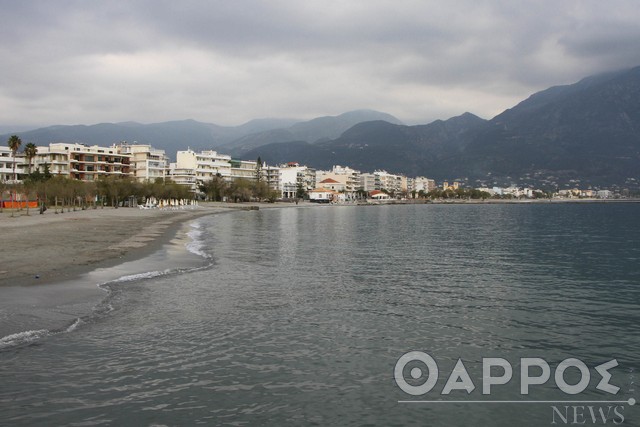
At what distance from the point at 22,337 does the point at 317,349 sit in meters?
8.16

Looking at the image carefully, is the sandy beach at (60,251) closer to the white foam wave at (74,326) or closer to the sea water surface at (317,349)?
the sea water surface at (317,349)

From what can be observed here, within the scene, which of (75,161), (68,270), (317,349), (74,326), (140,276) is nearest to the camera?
(317,349)

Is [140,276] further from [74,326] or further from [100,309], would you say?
[74,326]

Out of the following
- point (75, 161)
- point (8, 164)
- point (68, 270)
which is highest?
point (75, 161)

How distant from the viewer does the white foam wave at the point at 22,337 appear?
44.0ft

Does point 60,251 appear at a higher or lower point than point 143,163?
lower

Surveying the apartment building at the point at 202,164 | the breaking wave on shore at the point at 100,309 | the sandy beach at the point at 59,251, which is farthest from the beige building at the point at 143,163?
the breaking wave on shore at the point at 100,309

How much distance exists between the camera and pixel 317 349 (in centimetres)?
1415

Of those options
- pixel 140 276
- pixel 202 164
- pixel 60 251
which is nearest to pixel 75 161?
pixel 202 164

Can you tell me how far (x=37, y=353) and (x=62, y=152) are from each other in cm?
14158

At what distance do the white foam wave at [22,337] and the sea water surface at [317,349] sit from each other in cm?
26

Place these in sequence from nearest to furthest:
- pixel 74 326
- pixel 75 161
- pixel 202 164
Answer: pixel 74 326 < pixel 75 161 < pixel 202 164

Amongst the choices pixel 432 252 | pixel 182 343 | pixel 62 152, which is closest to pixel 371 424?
pixel 182 343

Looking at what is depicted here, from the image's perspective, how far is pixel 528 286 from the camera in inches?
997
